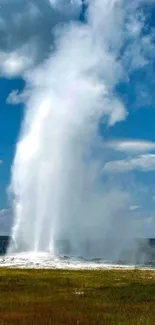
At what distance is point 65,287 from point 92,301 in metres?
10.5

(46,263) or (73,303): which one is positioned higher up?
(46,263)

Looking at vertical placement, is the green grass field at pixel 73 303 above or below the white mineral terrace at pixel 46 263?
below

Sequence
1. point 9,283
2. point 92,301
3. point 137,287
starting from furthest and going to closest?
point 9,283 < point 137,287 < point 92,301

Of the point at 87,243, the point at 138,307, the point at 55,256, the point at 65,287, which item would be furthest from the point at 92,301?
the point at 87,243

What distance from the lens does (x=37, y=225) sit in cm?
10038

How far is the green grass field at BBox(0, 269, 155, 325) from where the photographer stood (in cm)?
2589

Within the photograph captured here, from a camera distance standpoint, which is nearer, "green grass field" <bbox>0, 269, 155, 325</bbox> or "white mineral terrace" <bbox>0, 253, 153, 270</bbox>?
"green grass field" <bbox>0, 269, 155, 325</bbox>

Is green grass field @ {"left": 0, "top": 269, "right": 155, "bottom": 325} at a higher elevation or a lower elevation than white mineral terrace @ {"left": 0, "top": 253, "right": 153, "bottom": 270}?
lower

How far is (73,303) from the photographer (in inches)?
1257

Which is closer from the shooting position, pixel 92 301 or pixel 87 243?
pixel 92 301

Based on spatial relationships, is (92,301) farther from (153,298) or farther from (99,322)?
(99,322)

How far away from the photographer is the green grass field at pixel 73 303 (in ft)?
84.9

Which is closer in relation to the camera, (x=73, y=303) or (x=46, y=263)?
(x=73, y=303)

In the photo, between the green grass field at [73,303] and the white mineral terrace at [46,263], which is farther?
the white mineral terrace at [46,263]
